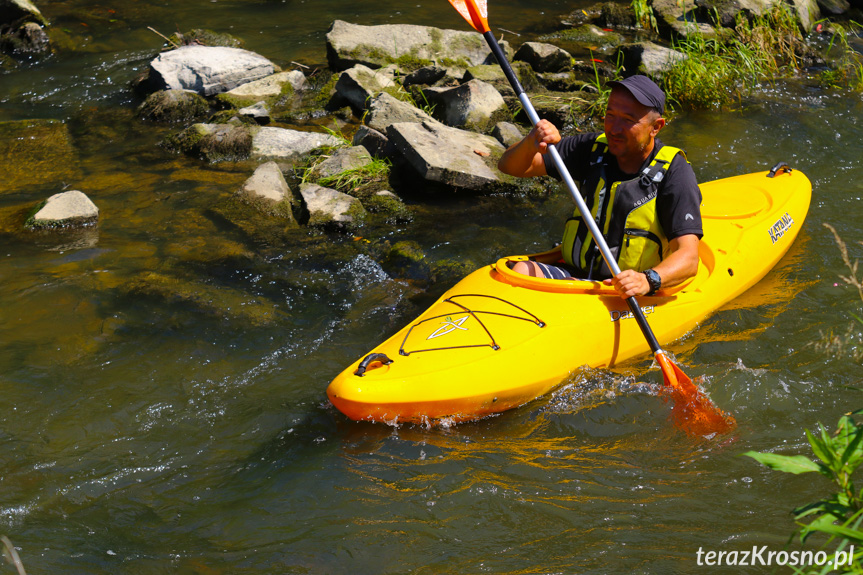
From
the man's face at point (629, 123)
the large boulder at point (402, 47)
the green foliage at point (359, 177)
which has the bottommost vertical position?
the green foliage at point (359, 177)

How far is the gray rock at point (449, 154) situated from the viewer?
5.04 meters

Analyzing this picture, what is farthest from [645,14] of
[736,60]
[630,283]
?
[630,283]

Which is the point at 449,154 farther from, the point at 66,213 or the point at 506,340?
the point at 66,213

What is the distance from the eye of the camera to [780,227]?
428cm

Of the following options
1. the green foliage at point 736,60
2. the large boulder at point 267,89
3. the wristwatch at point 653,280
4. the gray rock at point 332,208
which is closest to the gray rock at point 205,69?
the large boulder at point 267,89

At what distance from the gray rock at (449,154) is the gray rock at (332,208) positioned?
55 centimetres

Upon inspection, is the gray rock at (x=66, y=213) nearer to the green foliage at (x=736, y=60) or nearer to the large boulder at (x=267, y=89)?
the large boulder at (x=267, y=89)

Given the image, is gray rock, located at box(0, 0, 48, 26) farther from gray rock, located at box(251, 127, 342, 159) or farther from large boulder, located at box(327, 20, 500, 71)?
gray rock, located at box(251, 127, 342, 159)

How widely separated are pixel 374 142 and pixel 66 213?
87.6 inches

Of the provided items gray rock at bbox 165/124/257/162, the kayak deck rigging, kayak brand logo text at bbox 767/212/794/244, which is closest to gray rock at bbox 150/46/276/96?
gray rock at bbox 165/124/257/162

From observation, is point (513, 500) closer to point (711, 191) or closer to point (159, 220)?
point (711, 191)

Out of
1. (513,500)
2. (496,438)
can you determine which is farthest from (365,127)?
(513,500)

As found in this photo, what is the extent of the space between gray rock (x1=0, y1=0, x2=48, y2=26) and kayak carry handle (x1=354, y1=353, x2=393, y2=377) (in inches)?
323

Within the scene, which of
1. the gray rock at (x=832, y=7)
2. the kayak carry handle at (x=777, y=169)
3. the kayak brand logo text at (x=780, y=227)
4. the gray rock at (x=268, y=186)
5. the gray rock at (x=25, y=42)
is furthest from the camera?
the gray rock at (x=832, y=7)
